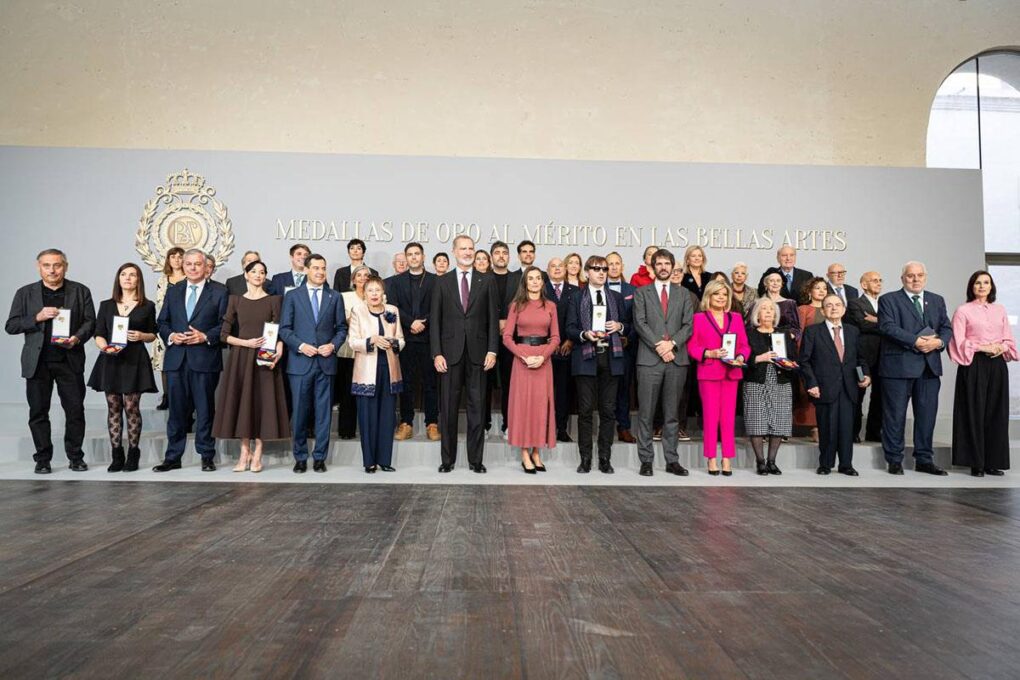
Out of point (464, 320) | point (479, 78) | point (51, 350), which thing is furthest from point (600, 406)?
point (479, 78)

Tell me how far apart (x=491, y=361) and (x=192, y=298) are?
7.49ft

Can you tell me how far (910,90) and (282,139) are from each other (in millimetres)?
7270

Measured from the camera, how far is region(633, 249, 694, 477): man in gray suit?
16.1 ft

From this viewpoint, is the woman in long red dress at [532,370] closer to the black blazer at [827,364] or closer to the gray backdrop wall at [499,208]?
the black blazer at [827,364]

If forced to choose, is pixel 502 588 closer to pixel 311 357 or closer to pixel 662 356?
pixel 662 356

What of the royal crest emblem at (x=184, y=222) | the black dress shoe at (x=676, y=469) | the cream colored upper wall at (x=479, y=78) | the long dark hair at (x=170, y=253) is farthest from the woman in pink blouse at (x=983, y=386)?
the royal crest emblem at (x=184, y=222)

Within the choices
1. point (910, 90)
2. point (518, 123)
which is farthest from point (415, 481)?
point (910, 90)

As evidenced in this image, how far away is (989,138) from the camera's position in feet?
26.6

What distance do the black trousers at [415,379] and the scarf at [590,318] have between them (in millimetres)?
1378

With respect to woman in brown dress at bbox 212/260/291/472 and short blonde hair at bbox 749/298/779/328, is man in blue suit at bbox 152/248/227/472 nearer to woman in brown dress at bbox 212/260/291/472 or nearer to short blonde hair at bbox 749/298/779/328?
woman in brown dress at bbox 212/260/291/472

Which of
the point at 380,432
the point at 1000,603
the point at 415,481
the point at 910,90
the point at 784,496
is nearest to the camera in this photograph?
the point at 1000,603

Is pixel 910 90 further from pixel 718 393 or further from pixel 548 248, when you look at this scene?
pixel 718 393

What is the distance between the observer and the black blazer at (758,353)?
5.00 metres

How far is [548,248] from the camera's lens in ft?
23.8
